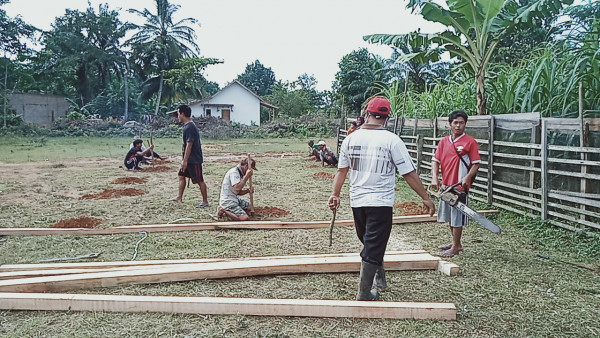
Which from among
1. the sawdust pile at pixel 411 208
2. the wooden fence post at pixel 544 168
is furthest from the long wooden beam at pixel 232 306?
the sawdust pile at pixel 411 208

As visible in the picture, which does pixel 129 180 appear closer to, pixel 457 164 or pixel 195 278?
pixel 195 278

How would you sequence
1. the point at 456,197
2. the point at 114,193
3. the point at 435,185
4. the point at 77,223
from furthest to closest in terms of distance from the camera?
the point at 114,193 < the point at 77,223 < the point at 435,185 < the point at 456,197

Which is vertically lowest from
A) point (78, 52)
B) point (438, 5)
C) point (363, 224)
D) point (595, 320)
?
point (595, 320)

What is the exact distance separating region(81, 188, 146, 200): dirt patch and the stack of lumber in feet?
14.4

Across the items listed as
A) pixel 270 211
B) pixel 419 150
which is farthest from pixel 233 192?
pixel 419 150

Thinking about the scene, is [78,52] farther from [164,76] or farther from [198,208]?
[198,208]

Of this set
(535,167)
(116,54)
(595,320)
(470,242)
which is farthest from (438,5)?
(116,54)

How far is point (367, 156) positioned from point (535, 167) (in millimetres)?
4115

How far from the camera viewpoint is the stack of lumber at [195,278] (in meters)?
3.23

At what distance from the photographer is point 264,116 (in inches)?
1770

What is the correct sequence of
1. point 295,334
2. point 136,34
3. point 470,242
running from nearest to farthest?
point 295,334, point 470,242, point 136,34

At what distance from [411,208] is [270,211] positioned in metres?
2.46

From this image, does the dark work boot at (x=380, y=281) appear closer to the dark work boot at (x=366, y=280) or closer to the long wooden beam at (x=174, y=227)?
the dark work boot at (x=366, y=280)

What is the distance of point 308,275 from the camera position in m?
4.11
